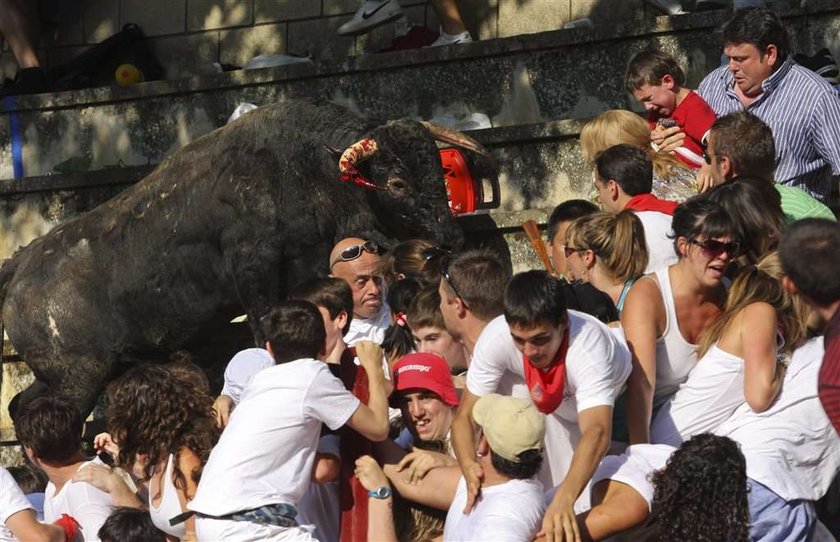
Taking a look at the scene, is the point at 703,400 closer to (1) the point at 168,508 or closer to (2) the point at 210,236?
(1) the point at 168,508

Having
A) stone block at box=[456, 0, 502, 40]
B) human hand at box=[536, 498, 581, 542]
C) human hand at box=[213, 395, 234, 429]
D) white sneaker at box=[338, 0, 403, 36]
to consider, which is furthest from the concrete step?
human hand at box=[536, 498, 581, 542]

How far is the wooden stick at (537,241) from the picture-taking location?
8.78m

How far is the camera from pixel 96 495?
7180mm

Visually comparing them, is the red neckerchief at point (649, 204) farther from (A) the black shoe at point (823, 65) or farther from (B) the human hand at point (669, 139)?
(A) the black shoe at point (823, 65)

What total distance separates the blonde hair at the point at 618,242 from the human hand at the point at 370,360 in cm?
98

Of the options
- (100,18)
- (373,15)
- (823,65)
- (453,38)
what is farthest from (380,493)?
(100,18)

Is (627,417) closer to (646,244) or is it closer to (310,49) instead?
(646,244)

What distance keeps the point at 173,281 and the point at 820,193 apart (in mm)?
3852

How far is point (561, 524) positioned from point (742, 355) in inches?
40.1

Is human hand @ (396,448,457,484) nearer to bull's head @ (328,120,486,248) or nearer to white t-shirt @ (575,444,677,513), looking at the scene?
white t-shirt @ (575,444,677,513)

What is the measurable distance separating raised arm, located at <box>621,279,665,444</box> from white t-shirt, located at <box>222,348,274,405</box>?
194 cm

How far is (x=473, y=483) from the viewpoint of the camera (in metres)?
5.73

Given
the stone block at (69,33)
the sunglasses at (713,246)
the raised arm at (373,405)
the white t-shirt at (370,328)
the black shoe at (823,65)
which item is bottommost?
the white t-shirt at (370,328)

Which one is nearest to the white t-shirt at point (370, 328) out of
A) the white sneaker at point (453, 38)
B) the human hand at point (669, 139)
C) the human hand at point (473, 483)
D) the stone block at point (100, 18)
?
the human hand at point (669, 139)
